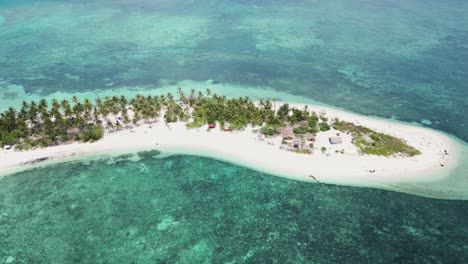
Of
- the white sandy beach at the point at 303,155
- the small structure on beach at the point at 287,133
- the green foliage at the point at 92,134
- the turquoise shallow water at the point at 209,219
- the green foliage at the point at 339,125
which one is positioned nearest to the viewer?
the turquoise shallow water at the point at 209,219

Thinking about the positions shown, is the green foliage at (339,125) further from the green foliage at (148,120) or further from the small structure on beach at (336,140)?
the small structure on beach at (336,140)

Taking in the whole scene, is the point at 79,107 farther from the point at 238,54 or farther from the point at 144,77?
the point at 238,54

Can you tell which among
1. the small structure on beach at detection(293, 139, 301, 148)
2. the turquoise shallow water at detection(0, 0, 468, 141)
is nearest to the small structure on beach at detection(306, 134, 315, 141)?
the small structure on beach at detection(293, 139, 301, 148)

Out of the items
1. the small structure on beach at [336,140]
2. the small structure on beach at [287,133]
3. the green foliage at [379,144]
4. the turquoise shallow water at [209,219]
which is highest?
the small structure on beach at [336,140]

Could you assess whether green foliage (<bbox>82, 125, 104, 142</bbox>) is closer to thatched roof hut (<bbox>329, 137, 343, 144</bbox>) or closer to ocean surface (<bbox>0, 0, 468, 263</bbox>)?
ocean surface (<bbox>0, 0, 468, 263</bbox>)

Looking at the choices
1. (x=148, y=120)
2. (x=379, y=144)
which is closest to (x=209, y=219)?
(x=148, y=120)

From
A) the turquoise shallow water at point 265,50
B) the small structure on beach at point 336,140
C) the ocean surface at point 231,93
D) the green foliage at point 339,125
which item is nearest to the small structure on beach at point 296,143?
the small structure on beach at point 336,140

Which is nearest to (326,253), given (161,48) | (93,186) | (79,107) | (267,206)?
(267,206)

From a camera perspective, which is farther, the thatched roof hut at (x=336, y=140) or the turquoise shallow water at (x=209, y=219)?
the thatched roof hut at (x=336, y=140)
